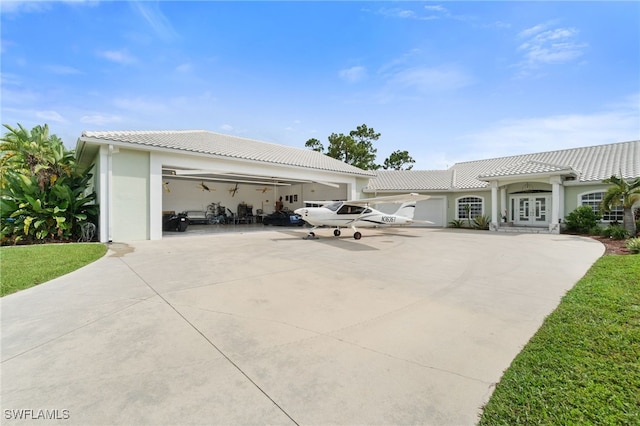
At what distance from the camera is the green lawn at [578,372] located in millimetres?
2256

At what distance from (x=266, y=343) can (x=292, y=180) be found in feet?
56.9

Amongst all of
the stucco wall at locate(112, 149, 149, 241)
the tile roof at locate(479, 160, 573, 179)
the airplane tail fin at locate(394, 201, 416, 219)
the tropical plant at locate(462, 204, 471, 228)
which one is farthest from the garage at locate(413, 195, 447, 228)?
the stucco wall at locate(112, 149, 149, 241)

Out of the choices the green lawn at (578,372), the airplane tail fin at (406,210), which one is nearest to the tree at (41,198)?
the green lawn at (578,372)

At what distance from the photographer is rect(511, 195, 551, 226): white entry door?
1930cm

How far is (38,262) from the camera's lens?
743cm

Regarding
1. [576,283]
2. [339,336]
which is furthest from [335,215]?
[339,336]

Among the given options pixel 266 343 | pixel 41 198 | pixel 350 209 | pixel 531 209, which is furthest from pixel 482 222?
pixel 41 198

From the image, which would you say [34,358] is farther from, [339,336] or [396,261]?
[396,261]

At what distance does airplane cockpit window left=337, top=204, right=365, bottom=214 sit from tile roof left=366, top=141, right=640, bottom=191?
9.26m

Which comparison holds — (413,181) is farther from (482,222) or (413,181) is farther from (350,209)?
(350,209)

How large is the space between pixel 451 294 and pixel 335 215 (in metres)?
8.43

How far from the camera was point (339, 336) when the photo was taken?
366cm

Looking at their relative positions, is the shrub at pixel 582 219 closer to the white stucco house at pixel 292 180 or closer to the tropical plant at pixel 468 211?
the white stucco house at pixel 292 180

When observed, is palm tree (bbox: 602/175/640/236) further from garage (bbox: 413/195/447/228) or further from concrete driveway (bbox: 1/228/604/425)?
concrete driveway (bbox: 1/228/604/425)
